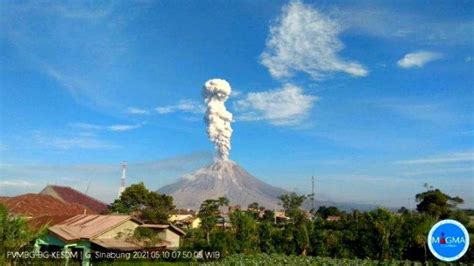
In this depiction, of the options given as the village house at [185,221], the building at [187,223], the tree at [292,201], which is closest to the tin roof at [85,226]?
the village house at [185,221]

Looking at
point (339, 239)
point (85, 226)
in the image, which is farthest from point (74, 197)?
point (339, 239)

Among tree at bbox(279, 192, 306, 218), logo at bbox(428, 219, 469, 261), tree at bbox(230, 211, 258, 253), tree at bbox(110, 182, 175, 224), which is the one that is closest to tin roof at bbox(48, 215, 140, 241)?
Result: tree at bbox(230, 211, 258, 253)

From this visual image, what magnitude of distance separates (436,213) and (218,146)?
371ft

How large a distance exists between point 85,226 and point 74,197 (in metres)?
36.2

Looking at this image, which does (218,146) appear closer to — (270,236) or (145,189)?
(145,189)

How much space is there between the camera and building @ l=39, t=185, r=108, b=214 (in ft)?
184

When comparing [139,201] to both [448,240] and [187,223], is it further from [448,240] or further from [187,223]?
[448,240]

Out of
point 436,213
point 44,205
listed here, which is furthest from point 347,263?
point 436,213

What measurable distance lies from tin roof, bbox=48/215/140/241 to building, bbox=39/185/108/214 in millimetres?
32802

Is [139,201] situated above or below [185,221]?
above

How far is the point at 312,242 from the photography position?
94.6ft

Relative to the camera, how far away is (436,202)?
170 ft

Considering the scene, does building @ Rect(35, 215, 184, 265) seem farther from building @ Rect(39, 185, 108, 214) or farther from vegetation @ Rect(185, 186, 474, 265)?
building @ Rect(39, 185, 108, 214)

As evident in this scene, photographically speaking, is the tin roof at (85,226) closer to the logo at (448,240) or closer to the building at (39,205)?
the building at (39,205)
